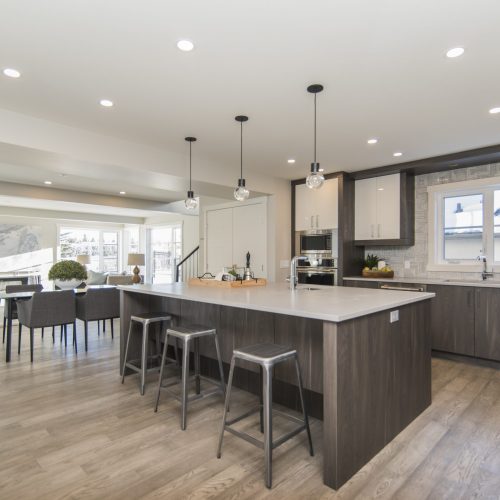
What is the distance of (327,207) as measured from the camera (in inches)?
209

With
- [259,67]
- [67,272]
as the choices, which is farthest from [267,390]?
[67,272]

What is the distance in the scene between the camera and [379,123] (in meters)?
3.39

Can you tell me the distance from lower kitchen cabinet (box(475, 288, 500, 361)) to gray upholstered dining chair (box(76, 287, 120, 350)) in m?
4.55

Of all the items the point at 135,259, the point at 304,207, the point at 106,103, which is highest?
the point at 106,103

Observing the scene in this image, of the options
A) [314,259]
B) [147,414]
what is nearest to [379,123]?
[314,259]

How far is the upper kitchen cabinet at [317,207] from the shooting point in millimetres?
5250

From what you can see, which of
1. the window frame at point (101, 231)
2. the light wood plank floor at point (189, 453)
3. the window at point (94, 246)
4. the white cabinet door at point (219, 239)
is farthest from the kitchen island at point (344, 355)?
the window at point (94, 246)

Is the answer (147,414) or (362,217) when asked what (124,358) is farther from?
(362,217)

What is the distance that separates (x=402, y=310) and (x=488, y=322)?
7.09 feet

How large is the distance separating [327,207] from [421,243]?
4.62 feet

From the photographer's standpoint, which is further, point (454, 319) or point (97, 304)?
point (97, 304)

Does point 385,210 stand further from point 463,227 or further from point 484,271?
point 484,271

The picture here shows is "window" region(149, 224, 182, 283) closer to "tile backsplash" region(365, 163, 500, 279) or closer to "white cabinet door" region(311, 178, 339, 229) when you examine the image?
"white cabinet door" region(311, 178, 339, 229)

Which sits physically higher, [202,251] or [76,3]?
[76,3]
